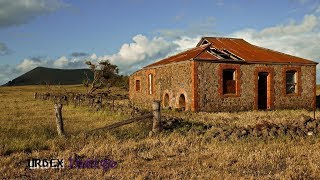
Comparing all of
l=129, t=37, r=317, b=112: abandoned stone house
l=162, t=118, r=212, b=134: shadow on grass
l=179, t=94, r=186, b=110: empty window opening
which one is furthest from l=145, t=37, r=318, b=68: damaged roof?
l=162, t=118, r=212, b=134: shadow on grass

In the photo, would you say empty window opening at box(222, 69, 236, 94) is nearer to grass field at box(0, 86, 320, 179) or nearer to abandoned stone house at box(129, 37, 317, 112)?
abandoned stone house at box(129, 37, 317, 112)

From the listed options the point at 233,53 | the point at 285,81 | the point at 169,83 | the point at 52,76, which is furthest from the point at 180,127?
the point at 52,76

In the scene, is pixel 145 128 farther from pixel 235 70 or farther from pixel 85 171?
pixel 235 70

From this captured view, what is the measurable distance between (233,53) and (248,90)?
2.86m

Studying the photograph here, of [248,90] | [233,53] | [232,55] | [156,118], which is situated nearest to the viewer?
[156,118]

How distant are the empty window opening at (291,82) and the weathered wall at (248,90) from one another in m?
0.44

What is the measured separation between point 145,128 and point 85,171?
5199mm

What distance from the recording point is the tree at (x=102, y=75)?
47219 millimetres

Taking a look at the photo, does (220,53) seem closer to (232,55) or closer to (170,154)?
(232,55)

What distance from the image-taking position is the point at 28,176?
7.90m

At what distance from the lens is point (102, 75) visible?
48781 millimetres

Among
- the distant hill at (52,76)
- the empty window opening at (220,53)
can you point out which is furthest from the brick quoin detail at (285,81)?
the distant hill at (52,76)

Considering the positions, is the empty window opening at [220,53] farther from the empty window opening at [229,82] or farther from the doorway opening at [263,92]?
the doorway opening at [263,92]

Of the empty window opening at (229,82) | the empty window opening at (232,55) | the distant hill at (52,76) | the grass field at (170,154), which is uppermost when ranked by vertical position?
the distant hill at (52,76)
